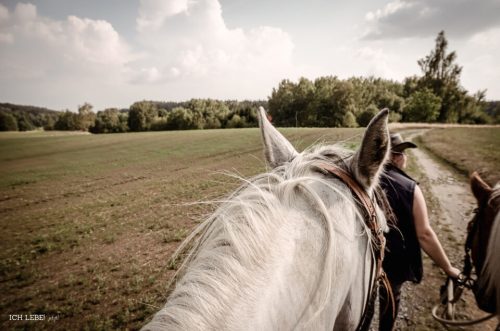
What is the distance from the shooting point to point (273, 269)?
3.08 feet

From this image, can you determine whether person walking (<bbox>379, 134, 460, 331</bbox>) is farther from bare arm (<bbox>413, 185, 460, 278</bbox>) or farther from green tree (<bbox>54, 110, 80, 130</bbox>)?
green tree (<bbox>54, 110, 80, 130</bbox>)

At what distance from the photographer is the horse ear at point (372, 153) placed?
1112 millimetres

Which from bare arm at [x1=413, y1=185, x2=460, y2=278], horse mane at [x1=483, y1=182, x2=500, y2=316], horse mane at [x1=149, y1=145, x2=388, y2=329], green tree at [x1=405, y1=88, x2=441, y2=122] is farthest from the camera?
green tree at [x1=405, y1=88, x2=441, y2=122]

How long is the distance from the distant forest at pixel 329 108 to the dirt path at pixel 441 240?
171 feet

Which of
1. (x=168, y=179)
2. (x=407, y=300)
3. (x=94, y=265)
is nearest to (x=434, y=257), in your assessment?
(x=407, y=300)

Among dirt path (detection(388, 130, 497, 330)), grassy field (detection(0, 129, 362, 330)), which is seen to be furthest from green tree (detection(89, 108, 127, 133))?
dirt path (detection(388, 130, 497, 330))

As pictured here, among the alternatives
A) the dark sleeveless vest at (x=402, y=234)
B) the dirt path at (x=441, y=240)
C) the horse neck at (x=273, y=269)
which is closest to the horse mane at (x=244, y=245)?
the horse neck at (x=273, y=269)

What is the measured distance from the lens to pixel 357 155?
4.00 feet

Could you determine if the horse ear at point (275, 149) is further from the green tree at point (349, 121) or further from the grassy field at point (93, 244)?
the green tree at point (349, 121)

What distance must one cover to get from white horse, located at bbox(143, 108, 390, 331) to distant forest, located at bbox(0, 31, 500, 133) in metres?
65.1

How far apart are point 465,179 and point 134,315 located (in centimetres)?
1520

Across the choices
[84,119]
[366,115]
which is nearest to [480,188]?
[366,115]

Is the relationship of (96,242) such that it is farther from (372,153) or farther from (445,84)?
(445,84)

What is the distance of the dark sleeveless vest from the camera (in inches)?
96.7
